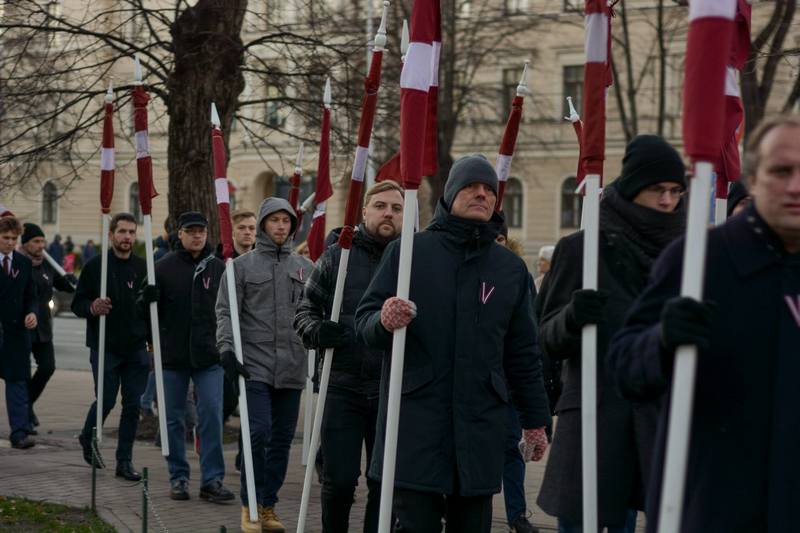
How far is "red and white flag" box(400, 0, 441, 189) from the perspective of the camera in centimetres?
632

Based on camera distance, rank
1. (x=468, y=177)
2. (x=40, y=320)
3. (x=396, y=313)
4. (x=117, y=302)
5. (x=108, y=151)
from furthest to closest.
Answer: (x=40, y=320)
(x=108, y=151)
(x=117, y=302)
(x=468, y=177)
(x=396, y=313)

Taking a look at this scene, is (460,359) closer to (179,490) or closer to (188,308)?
(179,490)

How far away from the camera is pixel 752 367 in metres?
3.59

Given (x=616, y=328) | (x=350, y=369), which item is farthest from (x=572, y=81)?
(x=616, y=328)

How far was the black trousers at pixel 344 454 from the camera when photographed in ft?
22.9

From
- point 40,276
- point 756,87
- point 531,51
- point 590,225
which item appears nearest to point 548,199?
point 531,51

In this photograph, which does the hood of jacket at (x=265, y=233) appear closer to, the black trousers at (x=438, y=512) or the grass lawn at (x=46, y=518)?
the grass lawn at (x=46, y=518)

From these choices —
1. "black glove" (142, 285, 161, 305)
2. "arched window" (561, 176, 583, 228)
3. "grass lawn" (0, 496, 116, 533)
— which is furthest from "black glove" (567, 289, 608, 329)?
"arched window" (561, 176, 583, 228)

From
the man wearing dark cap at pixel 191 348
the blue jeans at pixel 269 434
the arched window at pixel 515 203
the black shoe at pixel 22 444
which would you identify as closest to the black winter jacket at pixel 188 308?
the man wearing dark cap at pixel 191 348

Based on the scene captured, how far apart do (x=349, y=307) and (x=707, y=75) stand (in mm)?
3935

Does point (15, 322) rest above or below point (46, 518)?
above

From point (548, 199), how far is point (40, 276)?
1455 inches

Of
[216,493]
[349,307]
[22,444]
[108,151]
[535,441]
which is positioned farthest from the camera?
[22,444]

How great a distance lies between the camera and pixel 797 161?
11.7 ft
